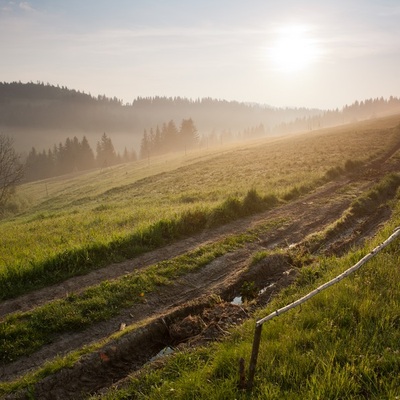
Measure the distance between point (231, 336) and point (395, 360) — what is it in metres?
2.91

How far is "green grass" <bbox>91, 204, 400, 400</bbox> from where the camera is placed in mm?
4793

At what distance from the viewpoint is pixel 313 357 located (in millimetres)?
5344

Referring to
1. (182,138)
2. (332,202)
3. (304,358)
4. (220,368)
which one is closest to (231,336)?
(220,368)

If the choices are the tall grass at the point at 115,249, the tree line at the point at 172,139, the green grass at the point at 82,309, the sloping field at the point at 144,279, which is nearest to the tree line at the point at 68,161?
the tree line at the point at 172,139

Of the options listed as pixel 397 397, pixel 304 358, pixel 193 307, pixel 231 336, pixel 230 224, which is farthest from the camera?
pixel 230 224

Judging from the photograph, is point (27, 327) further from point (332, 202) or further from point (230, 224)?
point (332, 202)

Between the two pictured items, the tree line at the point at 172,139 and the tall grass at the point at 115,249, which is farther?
the tree line at the point at 172,139

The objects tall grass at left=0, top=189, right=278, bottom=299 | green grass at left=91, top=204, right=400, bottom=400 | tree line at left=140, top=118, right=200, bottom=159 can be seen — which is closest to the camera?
green grass at left=91, top=204, right=400, bottom=400

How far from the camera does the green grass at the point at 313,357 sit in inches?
189

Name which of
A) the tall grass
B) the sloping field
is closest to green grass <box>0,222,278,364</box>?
the sloping field

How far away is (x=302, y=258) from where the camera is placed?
11062 millimetres

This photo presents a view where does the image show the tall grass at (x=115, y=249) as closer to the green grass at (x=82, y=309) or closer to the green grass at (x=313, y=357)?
the green grass at (x=82, y=309)

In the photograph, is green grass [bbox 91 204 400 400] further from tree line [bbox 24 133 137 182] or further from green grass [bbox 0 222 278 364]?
tree line [bbox 24 133 137 182]

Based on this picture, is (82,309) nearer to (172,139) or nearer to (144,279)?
(144,279)
